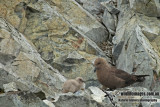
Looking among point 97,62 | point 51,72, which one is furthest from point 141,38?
point 51,72

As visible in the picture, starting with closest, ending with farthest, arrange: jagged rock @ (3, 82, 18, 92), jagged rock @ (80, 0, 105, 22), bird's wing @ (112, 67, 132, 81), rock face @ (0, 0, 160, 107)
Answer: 1. jagged rock @ (3, 82, 18, 92)
2. bird's wing @ (112, 67, 132, 81)
3. rock face @ (0, 0, 160, 107)
4. jagged rock @ (80, 0, 105, 22)

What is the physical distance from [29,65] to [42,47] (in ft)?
7.34

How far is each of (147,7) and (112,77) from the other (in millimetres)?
5193

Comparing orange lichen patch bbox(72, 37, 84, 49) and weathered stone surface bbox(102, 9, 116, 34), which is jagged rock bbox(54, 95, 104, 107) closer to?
orange lichen patch bbox(72, 37, 84, 49)

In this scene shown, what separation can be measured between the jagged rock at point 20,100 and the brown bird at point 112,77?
11.6 ft

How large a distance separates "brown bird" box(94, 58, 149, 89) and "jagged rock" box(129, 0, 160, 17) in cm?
460

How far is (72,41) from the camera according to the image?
17.5 metres

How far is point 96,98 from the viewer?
37.0ft

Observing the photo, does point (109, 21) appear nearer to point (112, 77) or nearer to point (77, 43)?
point (77, 43)

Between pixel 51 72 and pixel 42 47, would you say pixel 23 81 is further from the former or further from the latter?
pixel 42 47

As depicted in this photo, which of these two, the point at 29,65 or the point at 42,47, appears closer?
the point at 29,65

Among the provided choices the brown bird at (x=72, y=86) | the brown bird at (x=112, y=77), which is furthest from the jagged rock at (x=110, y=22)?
the brown bird at (x=72, y=86)

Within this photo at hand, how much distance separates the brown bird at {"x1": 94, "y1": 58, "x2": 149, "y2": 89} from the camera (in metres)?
13.9

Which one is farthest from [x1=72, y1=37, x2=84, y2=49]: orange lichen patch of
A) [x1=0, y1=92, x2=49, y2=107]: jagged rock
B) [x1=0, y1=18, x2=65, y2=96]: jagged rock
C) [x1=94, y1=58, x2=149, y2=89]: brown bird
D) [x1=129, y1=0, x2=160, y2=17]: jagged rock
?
[x1=0, y1=92, x2=49, y2=107]: jagged rock
